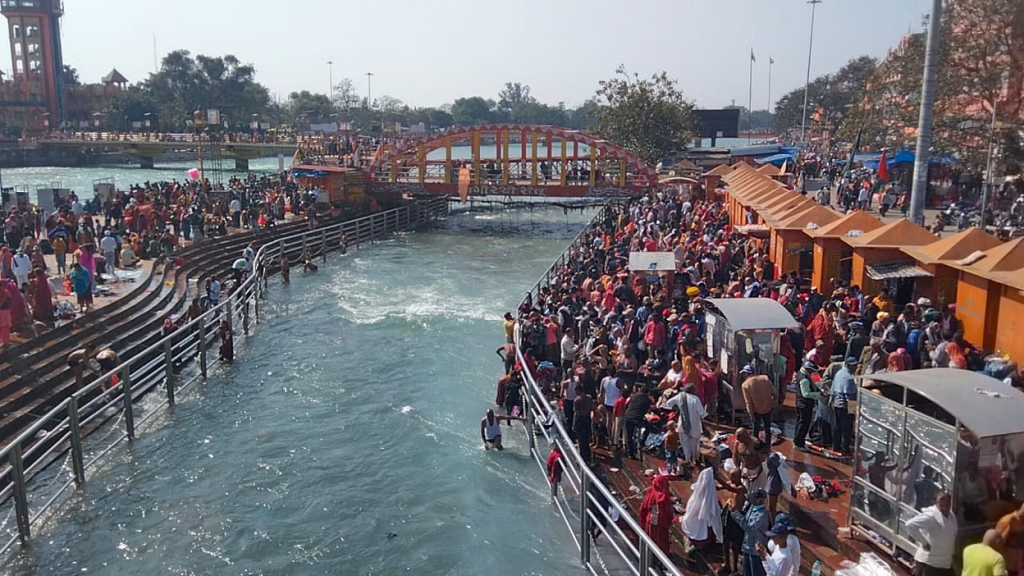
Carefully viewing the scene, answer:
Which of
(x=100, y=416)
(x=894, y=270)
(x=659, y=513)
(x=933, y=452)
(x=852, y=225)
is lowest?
(x=100, y=416)

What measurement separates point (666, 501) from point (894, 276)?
29.5 feet

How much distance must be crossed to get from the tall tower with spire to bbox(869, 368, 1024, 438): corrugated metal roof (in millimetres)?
111235

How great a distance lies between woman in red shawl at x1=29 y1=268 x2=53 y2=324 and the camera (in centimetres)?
1596

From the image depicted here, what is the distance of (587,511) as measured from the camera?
8906 mm

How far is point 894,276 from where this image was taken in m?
15.0

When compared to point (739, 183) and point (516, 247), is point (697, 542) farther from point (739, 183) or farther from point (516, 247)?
point (516, 247)

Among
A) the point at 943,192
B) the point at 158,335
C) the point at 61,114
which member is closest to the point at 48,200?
the point at 158,335

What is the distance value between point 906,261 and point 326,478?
11428 millimetres

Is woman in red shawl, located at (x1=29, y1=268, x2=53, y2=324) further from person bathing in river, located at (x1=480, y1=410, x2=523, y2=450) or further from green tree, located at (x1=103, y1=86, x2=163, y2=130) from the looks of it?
green tree, located at (x1=103, y1=86, x2=163, y2=130)

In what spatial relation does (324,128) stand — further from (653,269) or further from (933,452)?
(933,452)

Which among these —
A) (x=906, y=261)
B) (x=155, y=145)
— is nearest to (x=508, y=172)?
(x=906, y=261)

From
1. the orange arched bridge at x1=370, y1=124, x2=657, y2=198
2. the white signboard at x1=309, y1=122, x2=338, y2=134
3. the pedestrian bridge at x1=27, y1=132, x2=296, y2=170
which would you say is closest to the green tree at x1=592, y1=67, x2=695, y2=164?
the orange arched bridge at x1=370, y1=124, x2=657, y2=198

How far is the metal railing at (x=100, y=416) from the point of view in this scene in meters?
10.5

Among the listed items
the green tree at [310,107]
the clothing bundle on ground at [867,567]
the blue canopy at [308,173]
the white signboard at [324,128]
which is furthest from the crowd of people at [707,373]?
the green tree at [310,107]
